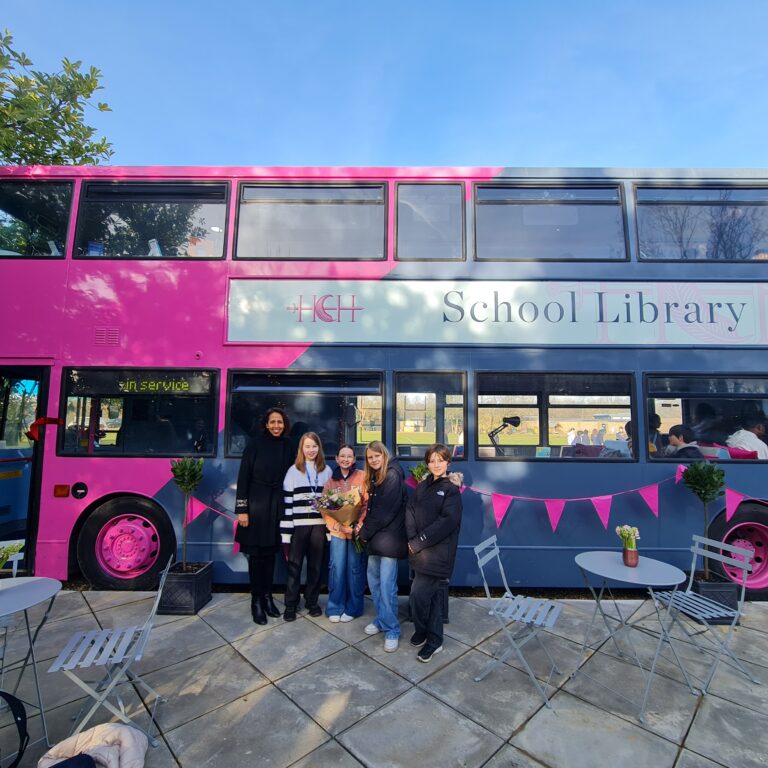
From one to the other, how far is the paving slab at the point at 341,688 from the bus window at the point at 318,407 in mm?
1956

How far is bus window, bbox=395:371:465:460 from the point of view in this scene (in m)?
4.42

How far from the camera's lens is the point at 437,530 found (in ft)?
10.5

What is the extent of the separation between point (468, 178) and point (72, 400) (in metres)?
5.08

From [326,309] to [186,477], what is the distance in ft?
7.53

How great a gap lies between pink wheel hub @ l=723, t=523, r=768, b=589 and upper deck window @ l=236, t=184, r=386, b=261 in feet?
16.8

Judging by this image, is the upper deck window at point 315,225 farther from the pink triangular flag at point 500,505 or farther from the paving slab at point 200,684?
the paving slab at point 200,684

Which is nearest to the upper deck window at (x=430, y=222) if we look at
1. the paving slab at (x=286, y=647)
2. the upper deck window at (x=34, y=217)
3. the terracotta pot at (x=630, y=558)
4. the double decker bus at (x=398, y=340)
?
the double decker bus at (x=398, y=340)

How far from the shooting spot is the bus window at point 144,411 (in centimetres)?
446

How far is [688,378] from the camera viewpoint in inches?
174

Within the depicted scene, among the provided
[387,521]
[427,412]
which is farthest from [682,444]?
[387,521]

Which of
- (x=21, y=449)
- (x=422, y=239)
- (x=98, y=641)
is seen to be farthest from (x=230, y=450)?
(x=422, y=239)

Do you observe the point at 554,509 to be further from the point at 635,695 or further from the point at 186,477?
the point at 186,477

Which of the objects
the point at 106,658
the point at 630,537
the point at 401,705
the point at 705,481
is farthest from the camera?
the point at 705,481

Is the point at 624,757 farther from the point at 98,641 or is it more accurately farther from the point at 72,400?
the point at 72,400
